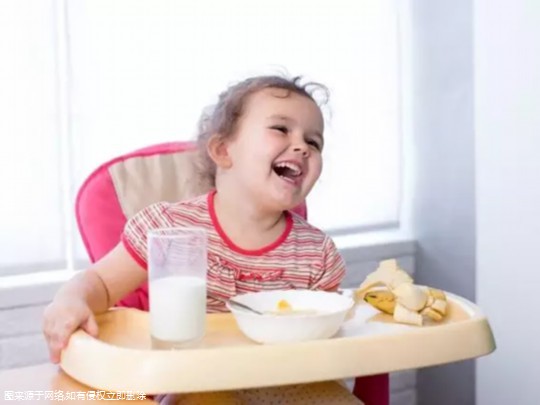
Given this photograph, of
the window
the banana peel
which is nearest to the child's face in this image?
the banana peel

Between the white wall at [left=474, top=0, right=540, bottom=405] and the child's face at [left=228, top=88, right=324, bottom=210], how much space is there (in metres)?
0.82

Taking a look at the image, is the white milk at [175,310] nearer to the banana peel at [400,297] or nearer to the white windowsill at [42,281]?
the banana peel at [400,297]

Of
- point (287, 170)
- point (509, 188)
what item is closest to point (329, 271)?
point (287, 170)

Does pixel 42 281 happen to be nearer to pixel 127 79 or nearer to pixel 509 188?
pixel 127 79

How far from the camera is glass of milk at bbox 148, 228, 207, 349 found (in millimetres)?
1065

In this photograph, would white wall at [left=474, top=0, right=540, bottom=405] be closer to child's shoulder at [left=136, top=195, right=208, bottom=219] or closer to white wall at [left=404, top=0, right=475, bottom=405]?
white wall at [left=404, top=0, right=475, bottom=405]

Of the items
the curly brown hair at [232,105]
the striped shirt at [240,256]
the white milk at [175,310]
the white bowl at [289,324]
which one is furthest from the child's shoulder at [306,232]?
the white milk at [175,310]

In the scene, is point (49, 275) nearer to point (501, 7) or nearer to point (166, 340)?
point (166, 340)

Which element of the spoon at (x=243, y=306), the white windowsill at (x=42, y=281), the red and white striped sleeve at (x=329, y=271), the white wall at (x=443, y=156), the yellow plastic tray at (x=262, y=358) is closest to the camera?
the yellow plastic tray at (x=262, y=358)

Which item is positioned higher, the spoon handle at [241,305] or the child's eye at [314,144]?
the child's eye at [314,144]

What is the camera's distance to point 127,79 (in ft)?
6.65

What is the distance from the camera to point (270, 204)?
1.41 m

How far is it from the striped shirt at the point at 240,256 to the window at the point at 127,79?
21.5 inches

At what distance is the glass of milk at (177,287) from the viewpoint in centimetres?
107
